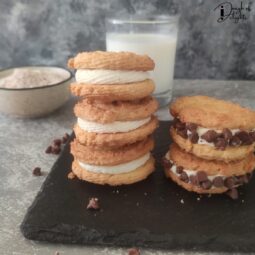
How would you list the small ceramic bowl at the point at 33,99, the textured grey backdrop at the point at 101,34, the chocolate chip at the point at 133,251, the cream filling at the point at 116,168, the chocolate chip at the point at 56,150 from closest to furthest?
the chocolate chip at the point at 133,251
the cream filling at the point at 116,168
the chocolate chip at the point at 56,150
the small ceramic bowl at the point at 33,99
the textured grey backdrop at the point at 101,34

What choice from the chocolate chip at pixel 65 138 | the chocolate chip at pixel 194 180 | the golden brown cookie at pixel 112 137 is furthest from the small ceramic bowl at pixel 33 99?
the chocolate chip at pixel 194 180

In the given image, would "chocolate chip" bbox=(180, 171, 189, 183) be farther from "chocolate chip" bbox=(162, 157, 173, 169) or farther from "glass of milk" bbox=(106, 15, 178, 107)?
"glass of milk" bbox=(106, 15, 178, 107)

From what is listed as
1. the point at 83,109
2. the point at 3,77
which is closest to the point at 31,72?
the point at 3,77

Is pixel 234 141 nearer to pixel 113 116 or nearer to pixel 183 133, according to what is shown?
pixel 183 133

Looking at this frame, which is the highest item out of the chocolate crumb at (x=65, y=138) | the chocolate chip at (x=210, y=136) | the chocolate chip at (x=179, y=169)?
the chocolate chip at (x=210, y=136)

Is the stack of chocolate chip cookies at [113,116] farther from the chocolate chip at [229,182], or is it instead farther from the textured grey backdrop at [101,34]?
the textured grey backdrop at [101,34]

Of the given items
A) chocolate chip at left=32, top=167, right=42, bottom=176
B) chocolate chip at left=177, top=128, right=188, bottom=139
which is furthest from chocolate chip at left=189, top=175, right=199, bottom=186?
chocolate chip at left=32, top=167, right=42, bottom=176
